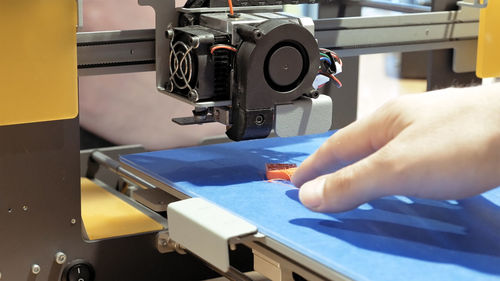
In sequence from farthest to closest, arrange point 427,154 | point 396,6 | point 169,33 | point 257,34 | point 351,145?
1. point 396,6
2. point 169,33
3. point 257,34
4. point 351,145
5. point 427,154

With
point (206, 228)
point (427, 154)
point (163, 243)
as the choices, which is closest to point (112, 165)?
point (163, 243)

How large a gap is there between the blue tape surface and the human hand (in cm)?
4

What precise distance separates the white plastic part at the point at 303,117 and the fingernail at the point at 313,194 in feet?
0.73

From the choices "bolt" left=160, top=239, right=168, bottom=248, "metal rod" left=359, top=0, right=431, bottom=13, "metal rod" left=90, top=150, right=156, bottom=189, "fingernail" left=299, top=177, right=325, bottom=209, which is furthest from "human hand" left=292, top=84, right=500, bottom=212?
"metal rod" left=359, top=0, right=431, bottom=13

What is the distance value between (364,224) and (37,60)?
0.54 meters

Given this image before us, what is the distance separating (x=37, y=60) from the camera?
129 centimetres

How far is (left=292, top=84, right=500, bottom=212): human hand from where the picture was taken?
41.8 inches

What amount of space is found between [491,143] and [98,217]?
2.60 feet

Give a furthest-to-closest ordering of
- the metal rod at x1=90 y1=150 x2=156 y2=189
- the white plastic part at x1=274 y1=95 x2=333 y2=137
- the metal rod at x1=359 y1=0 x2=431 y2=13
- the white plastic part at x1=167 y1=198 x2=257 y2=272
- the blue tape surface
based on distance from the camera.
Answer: the metal rod at x1=359 y1=0 x2=431 y2=13, the metal rod at x1=90 y1=150 x2=156 y2=189, the white plastic part at x1=274 y1=95 x2=333 y2=137, the white plastic part at x1=167 y1=198 x2=257 y2=272, the blue tape surface

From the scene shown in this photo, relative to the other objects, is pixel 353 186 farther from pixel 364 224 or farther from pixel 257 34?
pixel 257 34

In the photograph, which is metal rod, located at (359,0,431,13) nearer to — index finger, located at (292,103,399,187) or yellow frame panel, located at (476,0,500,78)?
yellow frame panel, located at (476,0,500,78)

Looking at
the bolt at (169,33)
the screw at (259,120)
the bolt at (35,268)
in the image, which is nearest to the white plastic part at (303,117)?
the screw at (259,120)

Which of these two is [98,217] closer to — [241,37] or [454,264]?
[241,37]

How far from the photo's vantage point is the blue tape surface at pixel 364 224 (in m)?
1.00
